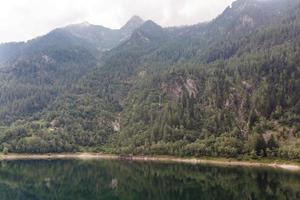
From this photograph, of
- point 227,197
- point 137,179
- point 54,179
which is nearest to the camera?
point 227,197

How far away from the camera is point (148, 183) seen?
470 feet

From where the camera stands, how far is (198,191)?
123938mm

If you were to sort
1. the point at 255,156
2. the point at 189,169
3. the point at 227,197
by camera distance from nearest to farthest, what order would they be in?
the point at 227,197
the point at 189,169
the point at 255,156

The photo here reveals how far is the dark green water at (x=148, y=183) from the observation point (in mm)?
118250

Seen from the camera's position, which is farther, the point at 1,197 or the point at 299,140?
the point at 299,140

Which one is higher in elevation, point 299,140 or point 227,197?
point 299,140

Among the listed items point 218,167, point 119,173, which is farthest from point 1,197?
point 218,167

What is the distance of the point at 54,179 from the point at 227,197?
251 feet

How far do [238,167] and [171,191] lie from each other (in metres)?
62.4

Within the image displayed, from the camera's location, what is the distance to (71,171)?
18338 centimetres

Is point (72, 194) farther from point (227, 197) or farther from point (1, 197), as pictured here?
point (227, 197)

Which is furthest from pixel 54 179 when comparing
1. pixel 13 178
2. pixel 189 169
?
pixel 189 169

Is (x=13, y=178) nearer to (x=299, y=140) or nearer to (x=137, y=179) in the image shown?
(x=137, y=179)

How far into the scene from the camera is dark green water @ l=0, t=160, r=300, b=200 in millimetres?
118250
